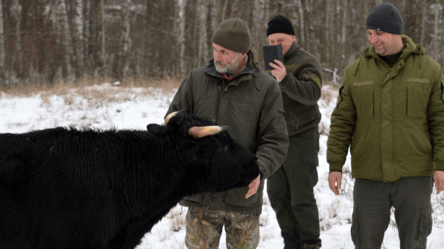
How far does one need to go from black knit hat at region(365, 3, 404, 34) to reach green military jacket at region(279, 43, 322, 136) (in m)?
Result: 1.22

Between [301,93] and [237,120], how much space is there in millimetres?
1461

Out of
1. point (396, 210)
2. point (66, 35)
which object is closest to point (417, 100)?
point (396, 210)

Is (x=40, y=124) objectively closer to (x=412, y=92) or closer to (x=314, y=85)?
(x=314, y=85)

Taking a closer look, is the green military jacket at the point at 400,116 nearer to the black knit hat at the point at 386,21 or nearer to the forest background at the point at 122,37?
the black knit hat at the point at 386,21

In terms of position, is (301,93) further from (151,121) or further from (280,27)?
(151,121)

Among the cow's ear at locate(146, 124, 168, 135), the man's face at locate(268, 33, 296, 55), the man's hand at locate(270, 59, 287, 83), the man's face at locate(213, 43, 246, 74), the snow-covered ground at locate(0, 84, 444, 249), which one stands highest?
the man's face at locate(268, 33, 296, 55)

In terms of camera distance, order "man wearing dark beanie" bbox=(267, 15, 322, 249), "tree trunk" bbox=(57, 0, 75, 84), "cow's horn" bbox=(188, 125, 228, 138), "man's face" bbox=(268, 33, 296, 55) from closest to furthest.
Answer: "cow's horn" bbox=(188, 125, 228, 138) → "man wearing dark beanie" bbox=(267, 15, 322, 249) → "man's face" bbox=(268, 33, 296, 55) → "tree trunk" bbox=(57, 0, 75, 84)

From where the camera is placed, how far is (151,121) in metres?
10.2

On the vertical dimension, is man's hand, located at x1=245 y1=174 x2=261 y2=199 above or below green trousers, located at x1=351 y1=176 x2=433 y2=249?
above

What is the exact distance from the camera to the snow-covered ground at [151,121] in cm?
566

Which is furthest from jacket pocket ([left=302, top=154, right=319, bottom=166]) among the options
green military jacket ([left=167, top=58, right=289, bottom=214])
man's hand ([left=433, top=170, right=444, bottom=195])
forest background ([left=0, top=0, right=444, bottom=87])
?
forest background ([left=0, top=0, right=444, bottom=87])

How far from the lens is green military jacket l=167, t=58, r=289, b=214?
3348mm

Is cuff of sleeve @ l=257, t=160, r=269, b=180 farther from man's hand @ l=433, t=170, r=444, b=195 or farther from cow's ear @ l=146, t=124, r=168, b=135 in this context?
man's hand @ l=433, t=170, r=444, b=195

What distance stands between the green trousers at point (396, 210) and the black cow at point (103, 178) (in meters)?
1.10
